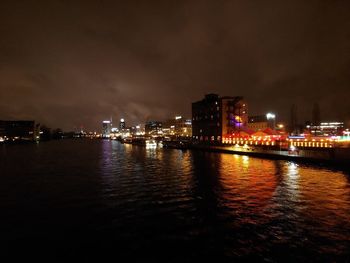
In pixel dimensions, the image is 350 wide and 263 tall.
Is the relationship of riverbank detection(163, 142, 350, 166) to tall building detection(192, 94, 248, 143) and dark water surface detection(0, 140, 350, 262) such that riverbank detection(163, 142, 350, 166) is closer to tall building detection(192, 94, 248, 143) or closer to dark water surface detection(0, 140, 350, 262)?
dark water surface detection(0, 140, 350, 262)

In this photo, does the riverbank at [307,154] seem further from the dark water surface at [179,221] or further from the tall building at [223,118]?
the tall building at [223,118]

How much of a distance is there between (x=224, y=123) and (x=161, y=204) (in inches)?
3511

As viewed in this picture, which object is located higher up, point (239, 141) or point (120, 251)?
point (239, 141)

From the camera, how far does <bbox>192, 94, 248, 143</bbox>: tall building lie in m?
109

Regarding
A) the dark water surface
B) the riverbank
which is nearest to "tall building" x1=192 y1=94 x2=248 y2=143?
the riverbank

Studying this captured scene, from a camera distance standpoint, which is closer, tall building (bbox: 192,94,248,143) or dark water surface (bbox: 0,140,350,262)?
dark water surface (bbox: 0,140,350,262)

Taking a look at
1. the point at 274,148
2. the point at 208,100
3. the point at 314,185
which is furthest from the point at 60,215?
the point at 208,100

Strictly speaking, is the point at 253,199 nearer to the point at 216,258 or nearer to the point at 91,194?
the point at 216,258

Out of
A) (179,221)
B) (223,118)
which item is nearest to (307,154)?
(179,221)

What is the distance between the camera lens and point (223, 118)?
358 ft

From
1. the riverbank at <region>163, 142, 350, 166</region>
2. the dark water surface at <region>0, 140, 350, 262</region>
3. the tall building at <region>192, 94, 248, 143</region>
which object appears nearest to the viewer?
the dark water surface at <region>0, 140, 350, 262</region>

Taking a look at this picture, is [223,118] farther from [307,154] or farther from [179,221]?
[179,221]

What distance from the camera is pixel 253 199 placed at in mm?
24344

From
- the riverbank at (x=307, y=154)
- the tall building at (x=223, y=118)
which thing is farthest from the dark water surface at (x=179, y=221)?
the tall building at (x=223, y=118)
